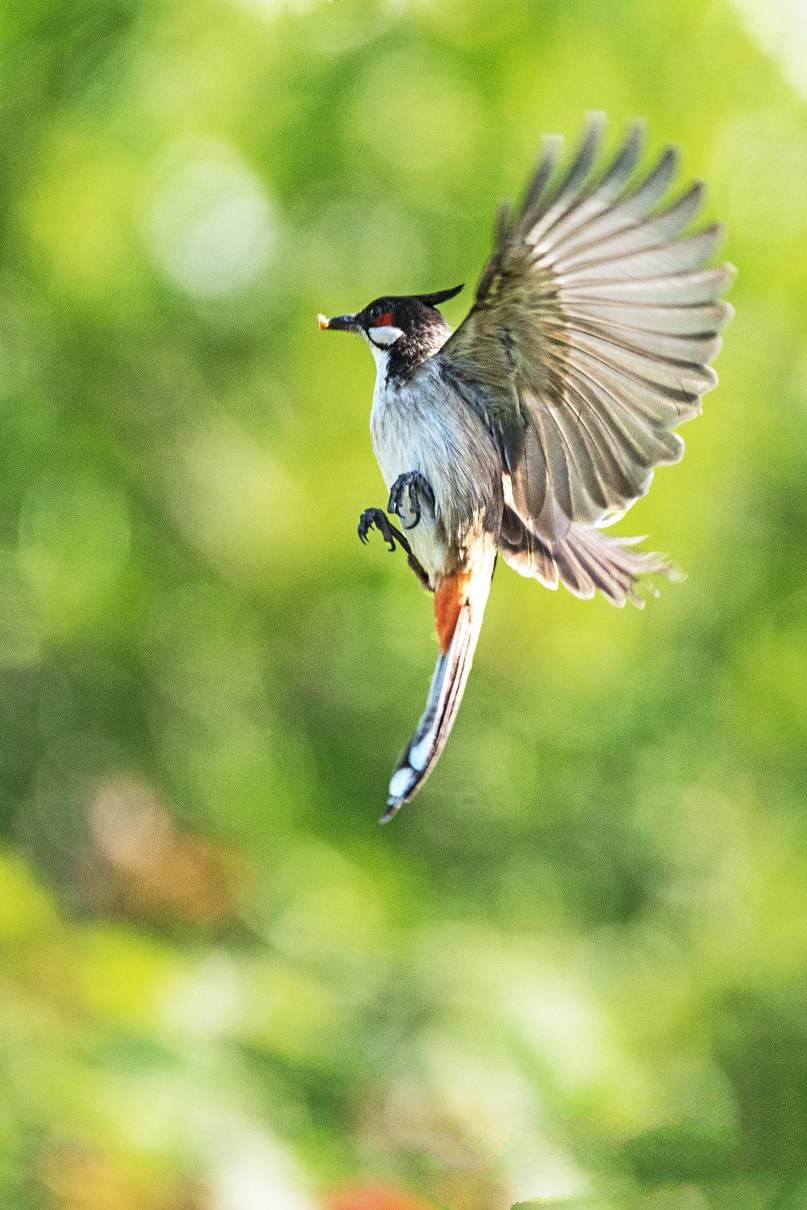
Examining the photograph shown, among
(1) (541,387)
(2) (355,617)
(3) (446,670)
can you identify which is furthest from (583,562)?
(2) (355,617)

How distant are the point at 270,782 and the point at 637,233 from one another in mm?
3412

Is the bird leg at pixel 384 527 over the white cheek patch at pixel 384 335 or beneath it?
beneath

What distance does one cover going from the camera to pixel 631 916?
14.7ft

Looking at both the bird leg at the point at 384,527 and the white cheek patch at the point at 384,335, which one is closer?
the bird leg at the point at 384,527

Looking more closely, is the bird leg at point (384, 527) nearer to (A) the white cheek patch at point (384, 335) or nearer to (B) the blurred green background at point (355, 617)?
(A) the white cheek patch at point (384, 335)

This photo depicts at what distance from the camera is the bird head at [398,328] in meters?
0.78

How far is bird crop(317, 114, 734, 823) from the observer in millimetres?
715

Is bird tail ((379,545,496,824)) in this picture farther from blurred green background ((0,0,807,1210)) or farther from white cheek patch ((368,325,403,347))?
blurred green background ((0,0,807,1210))

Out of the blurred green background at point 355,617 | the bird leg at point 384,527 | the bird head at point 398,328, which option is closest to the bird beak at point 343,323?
the bird head at point 398,328

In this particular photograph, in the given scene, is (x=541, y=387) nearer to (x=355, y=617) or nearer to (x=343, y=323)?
(x=343, y=323)

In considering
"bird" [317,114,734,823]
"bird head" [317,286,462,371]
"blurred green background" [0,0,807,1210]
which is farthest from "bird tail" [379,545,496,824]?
"blurred green background" [0,0,807,1210]

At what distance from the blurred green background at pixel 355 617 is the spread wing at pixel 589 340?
160 centimetres

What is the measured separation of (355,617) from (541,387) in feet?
10.1

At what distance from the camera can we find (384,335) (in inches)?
32.3
